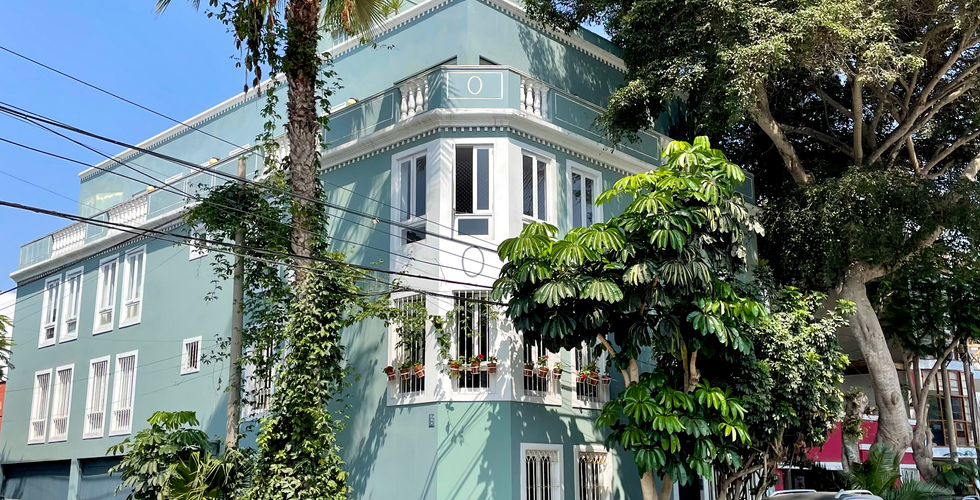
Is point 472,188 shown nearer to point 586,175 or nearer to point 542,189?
point 542,189

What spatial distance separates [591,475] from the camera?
685 inches

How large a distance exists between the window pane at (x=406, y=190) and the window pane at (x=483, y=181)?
1444 mm

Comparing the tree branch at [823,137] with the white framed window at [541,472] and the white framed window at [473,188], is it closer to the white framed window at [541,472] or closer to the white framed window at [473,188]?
the white framed window at [473,188]

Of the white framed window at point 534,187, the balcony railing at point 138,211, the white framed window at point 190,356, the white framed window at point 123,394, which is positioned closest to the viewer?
the white framed window at point 534,187

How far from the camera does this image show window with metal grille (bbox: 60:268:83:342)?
26.4m

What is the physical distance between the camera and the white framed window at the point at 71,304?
26.4 metres

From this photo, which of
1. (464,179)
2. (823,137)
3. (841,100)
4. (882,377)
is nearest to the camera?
(464,179)

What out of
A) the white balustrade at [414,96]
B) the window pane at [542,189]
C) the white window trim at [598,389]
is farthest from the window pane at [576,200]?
the white balustrade at [414,96]

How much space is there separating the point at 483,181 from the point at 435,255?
1.67m

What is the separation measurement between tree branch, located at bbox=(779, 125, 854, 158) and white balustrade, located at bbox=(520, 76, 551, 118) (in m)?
6.41

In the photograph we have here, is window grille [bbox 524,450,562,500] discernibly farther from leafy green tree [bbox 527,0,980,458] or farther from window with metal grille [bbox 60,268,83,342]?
window with metal grille [bbox 60,268,83,342]

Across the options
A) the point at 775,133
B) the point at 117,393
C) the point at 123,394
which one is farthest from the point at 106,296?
the point at 775,133

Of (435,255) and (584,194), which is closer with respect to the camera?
(435,255)

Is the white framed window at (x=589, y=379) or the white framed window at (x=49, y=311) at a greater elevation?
the white framed window at (x=49, y=311)
